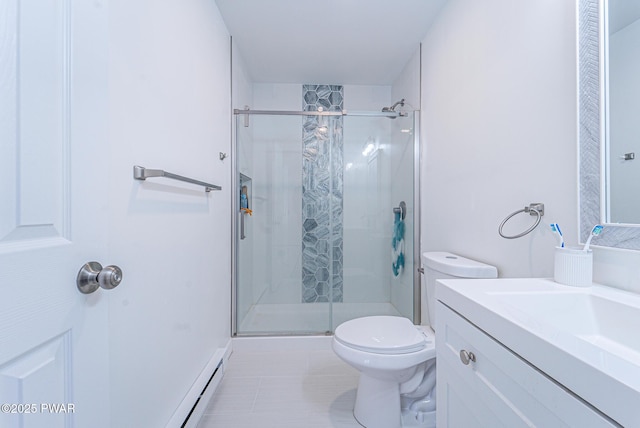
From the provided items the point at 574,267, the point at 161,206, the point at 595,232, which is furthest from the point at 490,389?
the point at 161,206

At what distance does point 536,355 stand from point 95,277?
2.89 feet

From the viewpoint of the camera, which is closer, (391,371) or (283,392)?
(391,371)

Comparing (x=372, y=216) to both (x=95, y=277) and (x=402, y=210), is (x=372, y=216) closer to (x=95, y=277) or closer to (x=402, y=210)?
(x=402, y=210)

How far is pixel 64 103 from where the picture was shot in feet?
1.69

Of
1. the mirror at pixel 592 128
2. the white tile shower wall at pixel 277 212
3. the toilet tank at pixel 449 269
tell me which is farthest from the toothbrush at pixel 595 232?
the white tile shower wall at pixel 277 212

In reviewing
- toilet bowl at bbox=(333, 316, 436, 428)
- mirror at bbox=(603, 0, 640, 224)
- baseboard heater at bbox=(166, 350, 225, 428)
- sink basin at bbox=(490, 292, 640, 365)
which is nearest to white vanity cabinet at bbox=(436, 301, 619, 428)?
sink basin at bbox=(490, 292, 640, 365)

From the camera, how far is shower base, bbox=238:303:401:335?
222 cm

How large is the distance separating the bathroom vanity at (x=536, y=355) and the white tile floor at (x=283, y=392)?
76 centimetres

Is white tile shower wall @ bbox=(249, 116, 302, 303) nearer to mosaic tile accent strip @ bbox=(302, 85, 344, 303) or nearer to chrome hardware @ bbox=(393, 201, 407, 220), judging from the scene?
mosaic tile accent strip @ bbox=(302, 85, 344, 303)

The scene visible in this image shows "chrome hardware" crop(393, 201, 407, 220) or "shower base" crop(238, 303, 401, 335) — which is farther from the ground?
"chrome hardware" crop(393, 201, 407, 220)

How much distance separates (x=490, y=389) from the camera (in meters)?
0.64

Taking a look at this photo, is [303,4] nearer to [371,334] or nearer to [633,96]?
[633,96]

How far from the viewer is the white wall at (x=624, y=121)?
0.78 meters

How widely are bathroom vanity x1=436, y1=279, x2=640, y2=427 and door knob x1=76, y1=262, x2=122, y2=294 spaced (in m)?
0.84
